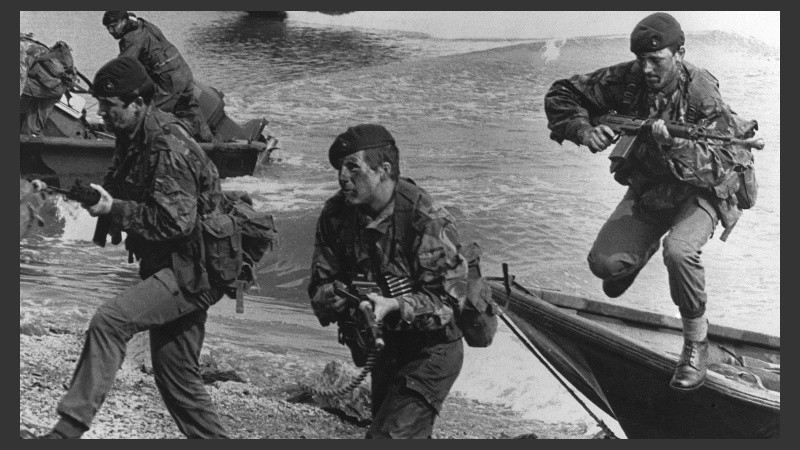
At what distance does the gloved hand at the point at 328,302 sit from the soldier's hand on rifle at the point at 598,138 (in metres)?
2.13

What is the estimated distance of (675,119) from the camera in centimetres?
1064

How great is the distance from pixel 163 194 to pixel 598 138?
8.12 feet

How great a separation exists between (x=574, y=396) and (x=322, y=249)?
260 centimetres

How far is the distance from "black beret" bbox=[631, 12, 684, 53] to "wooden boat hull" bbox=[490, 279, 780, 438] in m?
1.56

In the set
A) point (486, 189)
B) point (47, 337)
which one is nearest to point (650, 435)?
point (486, 189)

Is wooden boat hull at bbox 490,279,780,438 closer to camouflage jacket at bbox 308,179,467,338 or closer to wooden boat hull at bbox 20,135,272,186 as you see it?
camouflage jacket at bbox 308,179,467,338

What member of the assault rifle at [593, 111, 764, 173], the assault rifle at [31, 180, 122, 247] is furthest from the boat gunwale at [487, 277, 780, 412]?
the assault rifle at [31, 180, 122, 247]

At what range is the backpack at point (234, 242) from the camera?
32.2ft

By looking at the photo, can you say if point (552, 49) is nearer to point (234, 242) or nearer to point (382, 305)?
point (234, 242)

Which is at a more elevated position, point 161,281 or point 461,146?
point 161,281

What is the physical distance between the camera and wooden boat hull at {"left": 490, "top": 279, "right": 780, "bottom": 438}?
430 inches

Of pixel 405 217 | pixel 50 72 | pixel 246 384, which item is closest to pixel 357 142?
pixel 405 217

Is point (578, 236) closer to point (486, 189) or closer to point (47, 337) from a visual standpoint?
point (486, 189)

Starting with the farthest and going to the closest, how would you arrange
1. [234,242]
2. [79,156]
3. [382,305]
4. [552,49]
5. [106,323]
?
[552,49]
[79,156]
[234,242]
[106,323]
[382,305]
